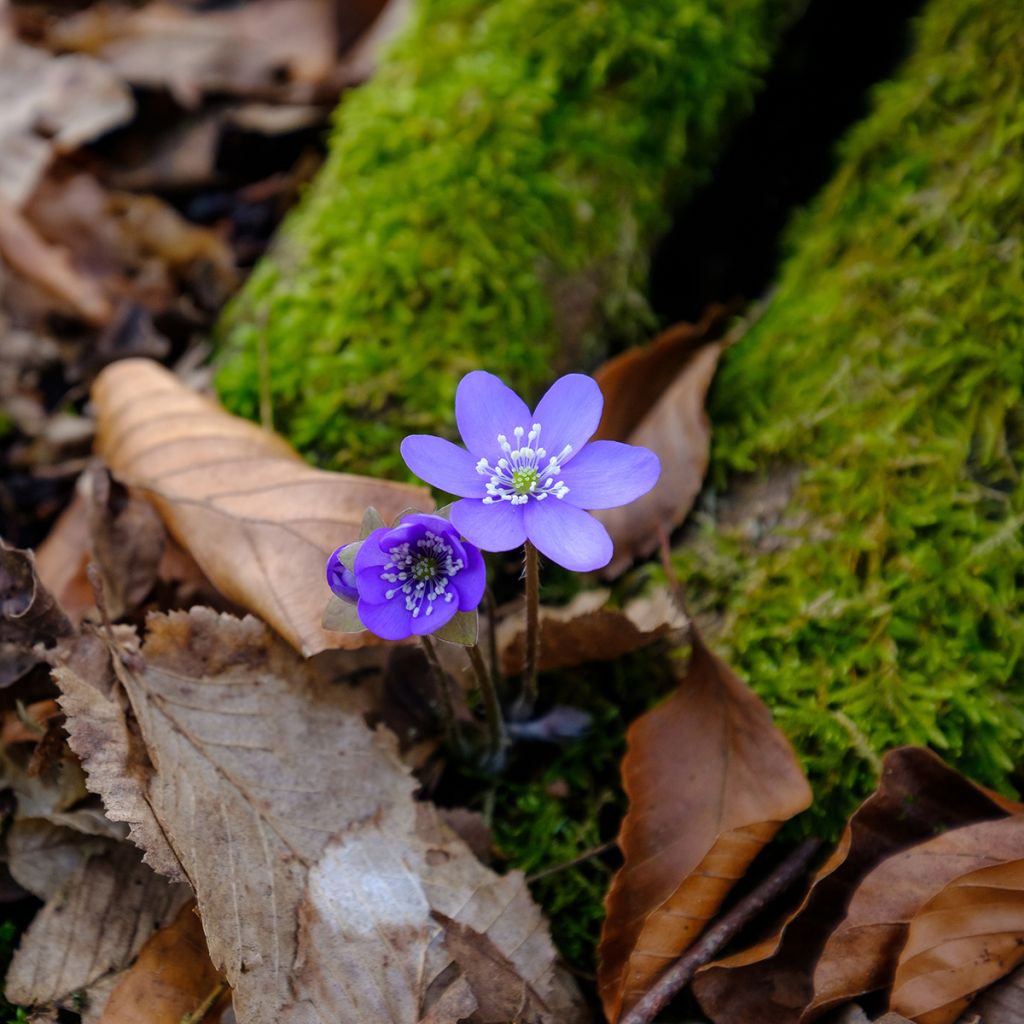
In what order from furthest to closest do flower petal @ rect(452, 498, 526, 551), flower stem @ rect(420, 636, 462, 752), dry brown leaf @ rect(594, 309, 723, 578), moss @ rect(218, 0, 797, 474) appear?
1. moss @ rect(218, 0, 797, 474)
2. dry brown leaf @ rect(594, 309, 723, 578)
3. flower stem @ rect(420, 636, 462, 752)
4. flower petal @ rect(452, 498, 526, 551)

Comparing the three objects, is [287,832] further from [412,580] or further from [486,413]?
[486,413]

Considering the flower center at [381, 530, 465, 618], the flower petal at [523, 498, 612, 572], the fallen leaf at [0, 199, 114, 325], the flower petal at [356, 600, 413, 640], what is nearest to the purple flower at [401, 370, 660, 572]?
the flower petal at [523, 498, 612, 572]

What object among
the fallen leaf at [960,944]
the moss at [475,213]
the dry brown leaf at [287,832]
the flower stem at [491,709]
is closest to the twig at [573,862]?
the dry brown leaf at [287,832]

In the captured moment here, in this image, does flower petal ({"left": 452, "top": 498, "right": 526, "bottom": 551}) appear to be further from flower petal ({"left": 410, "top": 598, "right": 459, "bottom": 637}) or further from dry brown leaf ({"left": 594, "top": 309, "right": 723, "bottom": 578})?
dry brown leaf ({"left": 594, "top": 309, "right": 723, "bottom": 578})

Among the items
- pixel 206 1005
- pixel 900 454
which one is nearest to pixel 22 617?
pixel 206 1005

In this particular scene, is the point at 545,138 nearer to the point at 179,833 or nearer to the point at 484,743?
the point at 484,743

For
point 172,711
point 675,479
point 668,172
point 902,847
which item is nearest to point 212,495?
point 172,711
